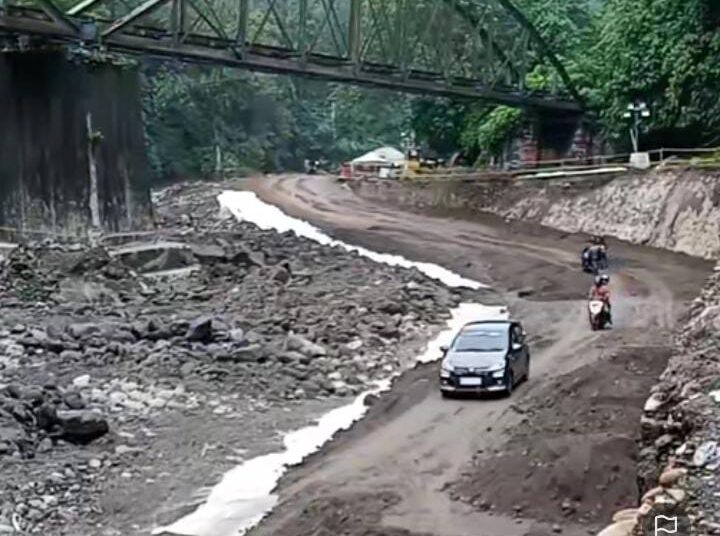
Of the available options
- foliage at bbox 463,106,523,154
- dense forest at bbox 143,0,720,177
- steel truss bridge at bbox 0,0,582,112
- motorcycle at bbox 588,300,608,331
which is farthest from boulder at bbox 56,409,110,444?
foliage at bbox 463,106,523,154

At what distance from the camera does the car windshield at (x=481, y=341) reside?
95.1ft

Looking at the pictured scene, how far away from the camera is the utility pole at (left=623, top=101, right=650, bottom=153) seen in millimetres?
63188

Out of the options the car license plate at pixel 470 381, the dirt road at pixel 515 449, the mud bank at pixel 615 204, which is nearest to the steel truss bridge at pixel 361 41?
the mud bank at pixel 615 204

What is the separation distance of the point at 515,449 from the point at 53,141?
→ 35.9m

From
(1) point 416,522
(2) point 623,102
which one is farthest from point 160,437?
(2) point 623,102

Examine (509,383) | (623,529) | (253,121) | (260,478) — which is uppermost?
(253,121)

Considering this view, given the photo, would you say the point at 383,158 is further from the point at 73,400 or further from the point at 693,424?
the point at 693,424

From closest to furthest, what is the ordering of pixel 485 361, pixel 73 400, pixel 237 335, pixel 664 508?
1. pixel 664 508
2. pixel 73 400
3. pixel 485 361
4. pixel 237 335

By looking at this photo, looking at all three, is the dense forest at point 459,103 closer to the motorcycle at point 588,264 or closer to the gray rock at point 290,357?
the motorcycle at point 588,264

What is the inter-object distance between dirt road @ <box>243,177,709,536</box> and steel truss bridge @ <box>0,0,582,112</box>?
23.3 metres

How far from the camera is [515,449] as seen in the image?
22.6m

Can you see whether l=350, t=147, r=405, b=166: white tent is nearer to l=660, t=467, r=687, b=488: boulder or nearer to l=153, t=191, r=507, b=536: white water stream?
l=153, t=191, r=507, b=536: white water stream

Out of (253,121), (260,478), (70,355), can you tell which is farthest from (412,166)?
(260,478)

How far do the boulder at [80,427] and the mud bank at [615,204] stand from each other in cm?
3031
